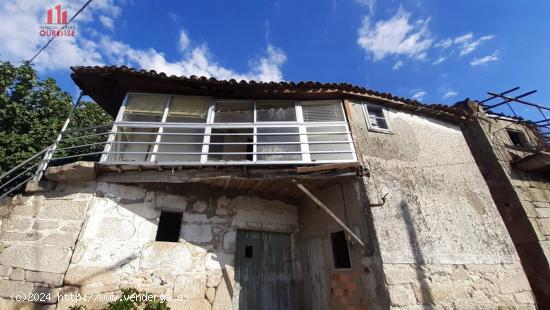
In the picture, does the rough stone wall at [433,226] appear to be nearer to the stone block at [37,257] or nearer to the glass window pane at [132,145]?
the glass window pane at [132,145]

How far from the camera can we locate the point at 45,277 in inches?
178

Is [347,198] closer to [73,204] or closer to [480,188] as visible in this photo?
[480,188]

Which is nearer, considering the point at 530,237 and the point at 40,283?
the point at 40,283

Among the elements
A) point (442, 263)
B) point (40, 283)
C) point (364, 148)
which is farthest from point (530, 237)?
point (40, 283)

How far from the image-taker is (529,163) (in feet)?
25.9

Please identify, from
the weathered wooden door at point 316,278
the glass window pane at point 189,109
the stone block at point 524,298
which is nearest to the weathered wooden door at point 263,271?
the weathered wooden door at point 316,278

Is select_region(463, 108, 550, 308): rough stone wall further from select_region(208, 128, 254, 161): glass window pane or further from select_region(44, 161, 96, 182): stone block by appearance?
select_region(44, 161, 96, 182): stone block

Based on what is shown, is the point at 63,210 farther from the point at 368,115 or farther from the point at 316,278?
the point at 368,115

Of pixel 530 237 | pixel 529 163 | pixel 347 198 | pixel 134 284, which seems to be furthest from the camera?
pixel 529 163

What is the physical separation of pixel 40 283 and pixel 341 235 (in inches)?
226

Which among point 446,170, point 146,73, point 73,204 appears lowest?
point 73,204

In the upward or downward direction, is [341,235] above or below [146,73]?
below

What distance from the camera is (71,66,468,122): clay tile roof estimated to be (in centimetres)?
607

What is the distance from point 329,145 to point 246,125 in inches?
81.8
